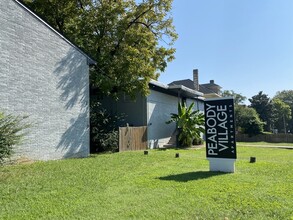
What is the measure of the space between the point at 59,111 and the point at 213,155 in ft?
22.3

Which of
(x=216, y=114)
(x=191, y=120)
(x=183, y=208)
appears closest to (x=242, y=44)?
(x=191, y=120)

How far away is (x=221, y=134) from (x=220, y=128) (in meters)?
0.19

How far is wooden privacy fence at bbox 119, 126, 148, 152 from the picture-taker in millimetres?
15641

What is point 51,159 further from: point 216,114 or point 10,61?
point 216,114

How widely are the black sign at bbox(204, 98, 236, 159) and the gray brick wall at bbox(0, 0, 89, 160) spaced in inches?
253

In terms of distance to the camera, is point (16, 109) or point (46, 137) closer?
point (16, 109)

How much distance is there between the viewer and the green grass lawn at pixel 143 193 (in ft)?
15.3

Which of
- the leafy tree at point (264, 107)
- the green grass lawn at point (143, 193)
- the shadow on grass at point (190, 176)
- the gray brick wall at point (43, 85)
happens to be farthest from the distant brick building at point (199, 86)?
the green grass lawn at point (143, 193)

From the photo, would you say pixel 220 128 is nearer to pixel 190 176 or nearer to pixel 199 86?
pixel 190 176

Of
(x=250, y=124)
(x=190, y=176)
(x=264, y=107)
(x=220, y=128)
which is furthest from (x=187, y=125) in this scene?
(x=264, y=107)

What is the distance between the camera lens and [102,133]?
1568cm

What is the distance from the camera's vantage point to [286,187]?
6.33 metres

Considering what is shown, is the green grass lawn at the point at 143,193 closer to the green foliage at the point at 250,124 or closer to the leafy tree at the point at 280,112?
the green foliage at the point at 250,124

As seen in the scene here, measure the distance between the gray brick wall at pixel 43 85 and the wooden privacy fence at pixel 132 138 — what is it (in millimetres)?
2715
